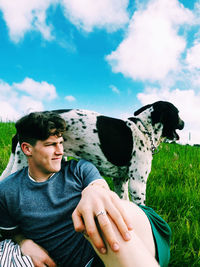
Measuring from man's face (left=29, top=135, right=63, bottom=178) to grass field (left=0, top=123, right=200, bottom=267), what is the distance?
4.78 feet

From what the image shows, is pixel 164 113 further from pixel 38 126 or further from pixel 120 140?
pixel 38 126

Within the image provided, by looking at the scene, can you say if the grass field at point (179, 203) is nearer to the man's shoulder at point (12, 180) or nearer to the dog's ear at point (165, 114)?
the dog's ear at point (165, 114)

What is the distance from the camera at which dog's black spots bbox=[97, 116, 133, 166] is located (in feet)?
9.33

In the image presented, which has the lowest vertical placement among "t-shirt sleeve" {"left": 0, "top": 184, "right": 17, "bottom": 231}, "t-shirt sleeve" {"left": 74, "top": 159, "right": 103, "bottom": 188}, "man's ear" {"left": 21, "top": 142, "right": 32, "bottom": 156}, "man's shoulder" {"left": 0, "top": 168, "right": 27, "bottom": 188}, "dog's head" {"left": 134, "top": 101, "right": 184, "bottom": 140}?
"t-shirt sleeve" {"left": 0, "top": 184, "right": 17, "bottom": 231}

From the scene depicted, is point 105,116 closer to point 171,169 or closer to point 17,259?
point 17,259

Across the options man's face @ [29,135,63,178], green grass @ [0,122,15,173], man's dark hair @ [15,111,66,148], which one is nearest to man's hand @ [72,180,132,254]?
man's face @ [29,135,63,178]

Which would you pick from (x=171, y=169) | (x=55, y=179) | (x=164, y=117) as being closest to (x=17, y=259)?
(x=55, y=179)

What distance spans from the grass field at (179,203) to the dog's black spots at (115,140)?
3.15 feet

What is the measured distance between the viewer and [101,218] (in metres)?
1.03

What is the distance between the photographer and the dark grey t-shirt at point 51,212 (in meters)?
1.81

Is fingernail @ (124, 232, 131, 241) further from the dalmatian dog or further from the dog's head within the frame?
the dog's head

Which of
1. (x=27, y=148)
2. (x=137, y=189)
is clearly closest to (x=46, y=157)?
(x=27, y=148)

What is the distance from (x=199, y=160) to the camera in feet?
20.7

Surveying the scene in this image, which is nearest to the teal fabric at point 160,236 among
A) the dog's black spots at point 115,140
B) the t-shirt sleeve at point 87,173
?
the t-shirt sleeve at point 87,173
